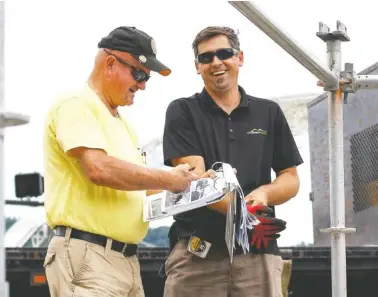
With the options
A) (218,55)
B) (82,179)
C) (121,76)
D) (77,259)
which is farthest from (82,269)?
(218,55)

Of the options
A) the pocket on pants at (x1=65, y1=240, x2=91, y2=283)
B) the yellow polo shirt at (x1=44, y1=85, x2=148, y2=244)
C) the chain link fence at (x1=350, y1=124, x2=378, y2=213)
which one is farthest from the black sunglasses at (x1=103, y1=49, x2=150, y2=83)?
the chain link fence at (x1=350, y1=124, x2=378, y2=213)

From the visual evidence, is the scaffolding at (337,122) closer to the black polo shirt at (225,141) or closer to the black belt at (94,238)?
the black polo shirt at (225,141)

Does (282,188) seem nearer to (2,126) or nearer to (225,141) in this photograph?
(225,141)

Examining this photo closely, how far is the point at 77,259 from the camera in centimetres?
449

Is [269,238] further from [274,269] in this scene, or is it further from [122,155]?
[122,155]

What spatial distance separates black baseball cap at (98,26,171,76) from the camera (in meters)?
4.69

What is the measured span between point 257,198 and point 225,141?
12.7 inches

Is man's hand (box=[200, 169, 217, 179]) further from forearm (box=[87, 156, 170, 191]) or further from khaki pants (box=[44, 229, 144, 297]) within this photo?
khaki pants (box=[44, 229, 144, 297])

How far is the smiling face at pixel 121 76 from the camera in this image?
4668 millimetres

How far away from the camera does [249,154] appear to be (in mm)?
5195

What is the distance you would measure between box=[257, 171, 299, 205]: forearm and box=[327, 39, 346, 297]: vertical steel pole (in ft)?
2.57

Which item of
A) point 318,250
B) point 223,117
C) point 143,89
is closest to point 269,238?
point 223,117

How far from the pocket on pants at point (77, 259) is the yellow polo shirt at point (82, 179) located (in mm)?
77

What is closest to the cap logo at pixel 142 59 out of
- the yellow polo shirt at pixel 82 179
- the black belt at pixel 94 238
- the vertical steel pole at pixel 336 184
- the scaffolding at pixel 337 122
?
the yellow polo shirt at pixel 82 179
